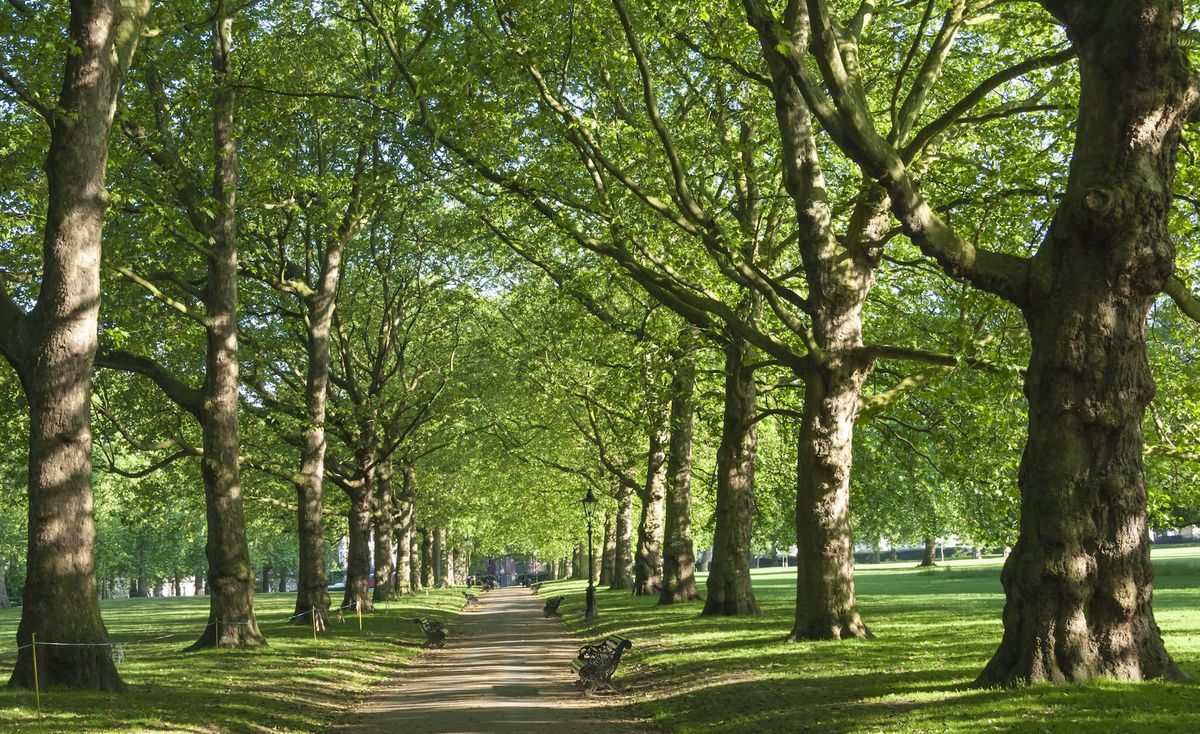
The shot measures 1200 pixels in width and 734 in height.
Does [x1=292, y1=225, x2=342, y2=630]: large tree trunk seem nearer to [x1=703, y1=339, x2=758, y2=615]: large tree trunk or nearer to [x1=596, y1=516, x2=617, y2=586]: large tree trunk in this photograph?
[x1=703, y1=339, x2=758, y2=615]: large tree trunk

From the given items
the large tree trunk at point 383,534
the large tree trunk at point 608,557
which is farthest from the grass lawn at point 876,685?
the large tree trunk at point 608,557

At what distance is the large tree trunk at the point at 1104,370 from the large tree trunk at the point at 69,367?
9890mm

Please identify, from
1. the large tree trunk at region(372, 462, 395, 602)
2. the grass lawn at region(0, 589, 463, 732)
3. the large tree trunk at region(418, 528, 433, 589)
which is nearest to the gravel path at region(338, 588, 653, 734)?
the grass lawn at region(0, 589, 463, 732)

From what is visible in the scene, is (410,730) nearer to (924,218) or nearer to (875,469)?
(924,218)

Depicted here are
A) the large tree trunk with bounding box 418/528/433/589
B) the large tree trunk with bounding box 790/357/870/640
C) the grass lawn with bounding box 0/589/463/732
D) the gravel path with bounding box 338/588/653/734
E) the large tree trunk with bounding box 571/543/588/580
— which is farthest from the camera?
the large tree trunk with bounding box 571/543/588/580

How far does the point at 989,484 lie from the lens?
66.4 feet

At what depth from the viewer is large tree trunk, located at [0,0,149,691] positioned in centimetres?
1209

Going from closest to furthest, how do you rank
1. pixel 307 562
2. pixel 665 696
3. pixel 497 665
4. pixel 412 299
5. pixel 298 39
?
pixel 665 696
pixel 497 665
pixel 298 39
pixel 307 562
pixel 412 299

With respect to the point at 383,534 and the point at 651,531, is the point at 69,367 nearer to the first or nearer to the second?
the point at 651,531

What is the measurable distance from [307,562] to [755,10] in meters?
18.3

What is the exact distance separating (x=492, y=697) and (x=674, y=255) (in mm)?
8322

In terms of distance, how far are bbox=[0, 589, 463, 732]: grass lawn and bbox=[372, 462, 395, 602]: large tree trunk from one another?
1408 cm

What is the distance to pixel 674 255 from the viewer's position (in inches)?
746

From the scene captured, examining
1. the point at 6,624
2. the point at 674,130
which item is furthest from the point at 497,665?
the point at 6,624
